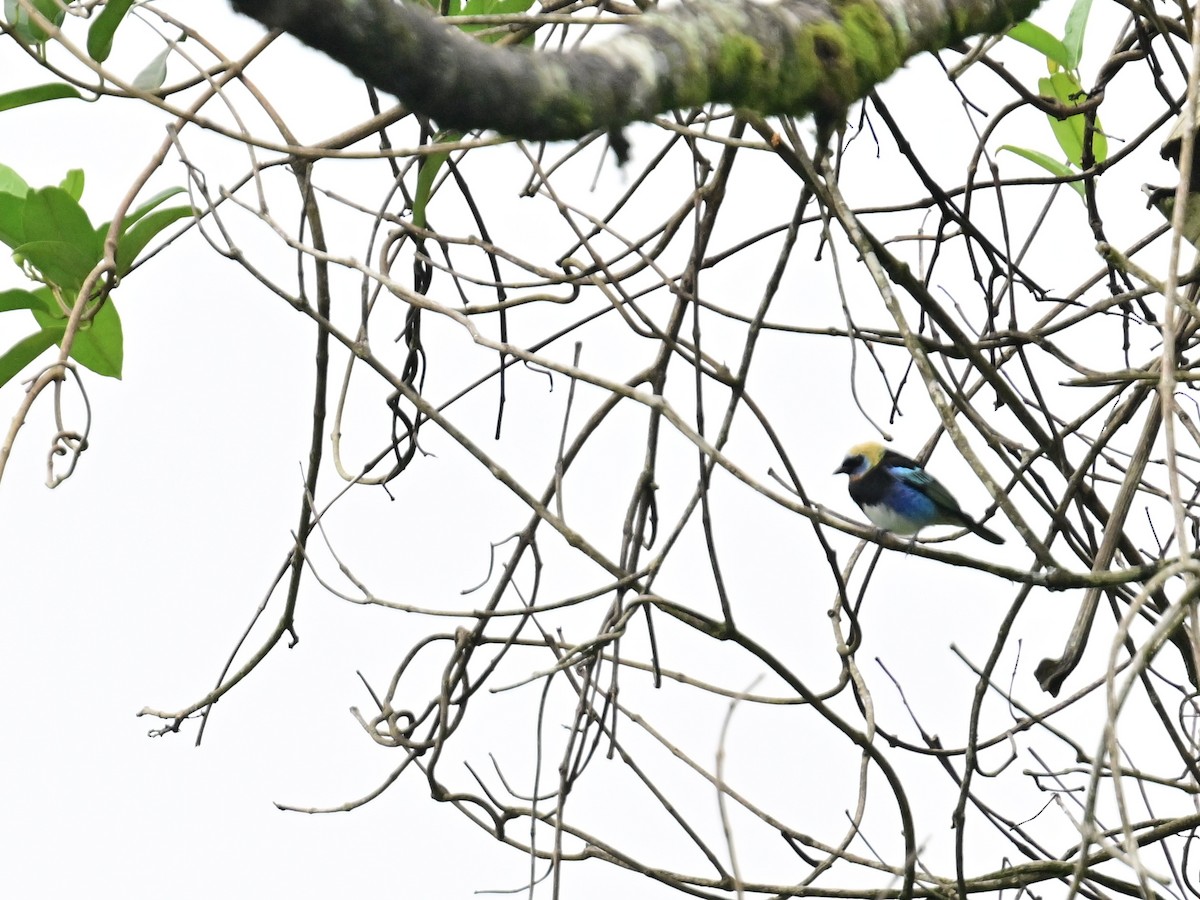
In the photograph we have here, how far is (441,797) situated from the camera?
→ 81.4 inches

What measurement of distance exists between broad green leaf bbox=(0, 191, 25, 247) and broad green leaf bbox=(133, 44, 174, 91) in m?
0.22

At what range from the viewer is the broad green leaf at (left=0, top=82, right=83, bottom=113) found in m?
1.69

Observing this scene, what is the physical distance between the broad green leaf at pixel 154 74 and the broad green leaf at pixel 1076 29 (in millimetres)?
1280

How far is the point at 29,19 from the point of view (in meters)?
1.62

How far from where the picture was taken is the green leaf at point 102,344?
1870 millimetres

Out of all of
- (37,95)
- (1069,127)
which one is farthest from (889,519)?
(37,95)

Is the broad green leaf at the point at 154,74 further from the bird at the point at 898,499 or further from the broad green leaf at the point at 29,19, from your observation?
the bird at the point at 898,499

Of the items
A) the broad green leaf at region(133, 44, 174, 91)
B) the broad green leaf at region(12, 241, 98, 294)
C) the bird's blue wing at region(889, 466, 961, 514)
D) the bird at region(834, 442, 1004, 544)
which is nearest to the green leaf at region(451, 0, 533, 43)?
the broad green leaf at region(133, 44, 174, 91)

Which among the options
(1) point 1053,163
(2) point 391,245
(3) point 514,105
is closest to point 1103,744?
(3) point 514,105

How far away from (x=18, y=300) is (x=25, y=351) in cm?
7

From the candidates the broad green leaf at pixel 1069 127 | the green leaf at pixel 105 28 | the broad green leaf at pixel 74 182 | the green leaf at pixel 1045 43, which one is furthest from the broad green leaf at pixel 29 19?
the broad green leaf at pixel 1069 127

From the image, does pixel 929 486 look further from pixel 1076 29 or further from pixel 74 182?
pixel 74 182

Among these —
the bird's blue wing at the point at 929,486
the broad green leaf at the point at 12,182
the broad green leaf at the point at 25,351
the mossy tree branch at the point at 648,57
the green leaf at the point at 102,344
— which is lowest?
the mossy tree branch at the point at 648,57

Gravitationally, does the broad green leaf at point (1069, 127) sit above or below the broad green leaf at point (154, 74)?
above
